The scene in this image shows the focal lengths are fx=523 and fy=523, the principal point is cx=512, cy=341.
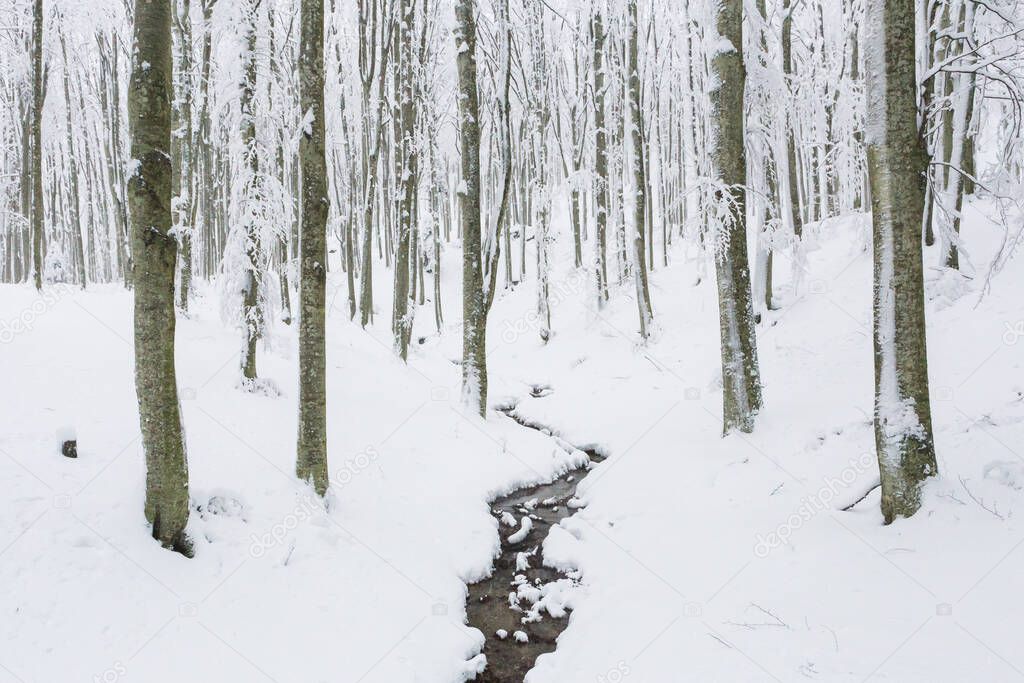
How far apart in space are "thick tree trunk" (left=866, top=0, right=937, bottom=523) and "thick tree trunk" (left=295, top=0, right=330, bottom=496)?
220 inches

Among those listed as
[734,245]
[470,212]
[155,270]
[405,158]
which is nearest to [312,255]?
[155,270]

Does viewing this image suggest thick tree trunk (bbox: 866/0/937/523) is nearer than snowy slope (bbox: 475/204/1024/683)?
No

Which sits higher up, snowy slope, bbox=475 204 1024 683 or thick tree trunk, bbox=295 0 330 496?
thick tree trunk, bbox=295 0 330 496

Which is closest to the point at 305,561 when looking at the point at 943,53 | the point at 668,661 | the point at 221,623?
the point at 221,623

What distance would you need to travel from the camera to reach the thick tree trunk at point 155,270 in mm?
4156

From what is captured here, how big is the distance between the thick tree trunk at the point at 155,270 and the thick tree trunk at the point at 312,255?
1.55 metres

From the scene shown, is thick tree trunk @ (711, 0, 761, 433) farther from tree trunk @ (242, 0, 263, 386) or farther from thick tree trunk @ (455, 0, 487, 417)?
tree trunk @ (242, 0, 263, 386)

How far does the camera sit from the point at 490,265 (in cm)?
1065

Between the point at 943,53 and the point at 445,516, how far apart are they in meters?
13.6

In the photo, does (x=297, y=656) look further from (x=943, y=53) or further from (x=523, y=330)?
(x=523, y=330)

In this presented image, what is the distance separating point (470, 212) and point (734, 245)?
5.14m

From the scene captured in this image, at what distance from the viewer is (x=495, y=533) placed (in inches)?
275

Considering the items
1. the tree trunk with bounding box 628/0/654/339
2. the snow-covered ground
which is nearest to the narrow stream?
the snow-covered ground

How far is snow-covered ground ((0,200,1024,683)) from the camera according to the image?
3646 mm
